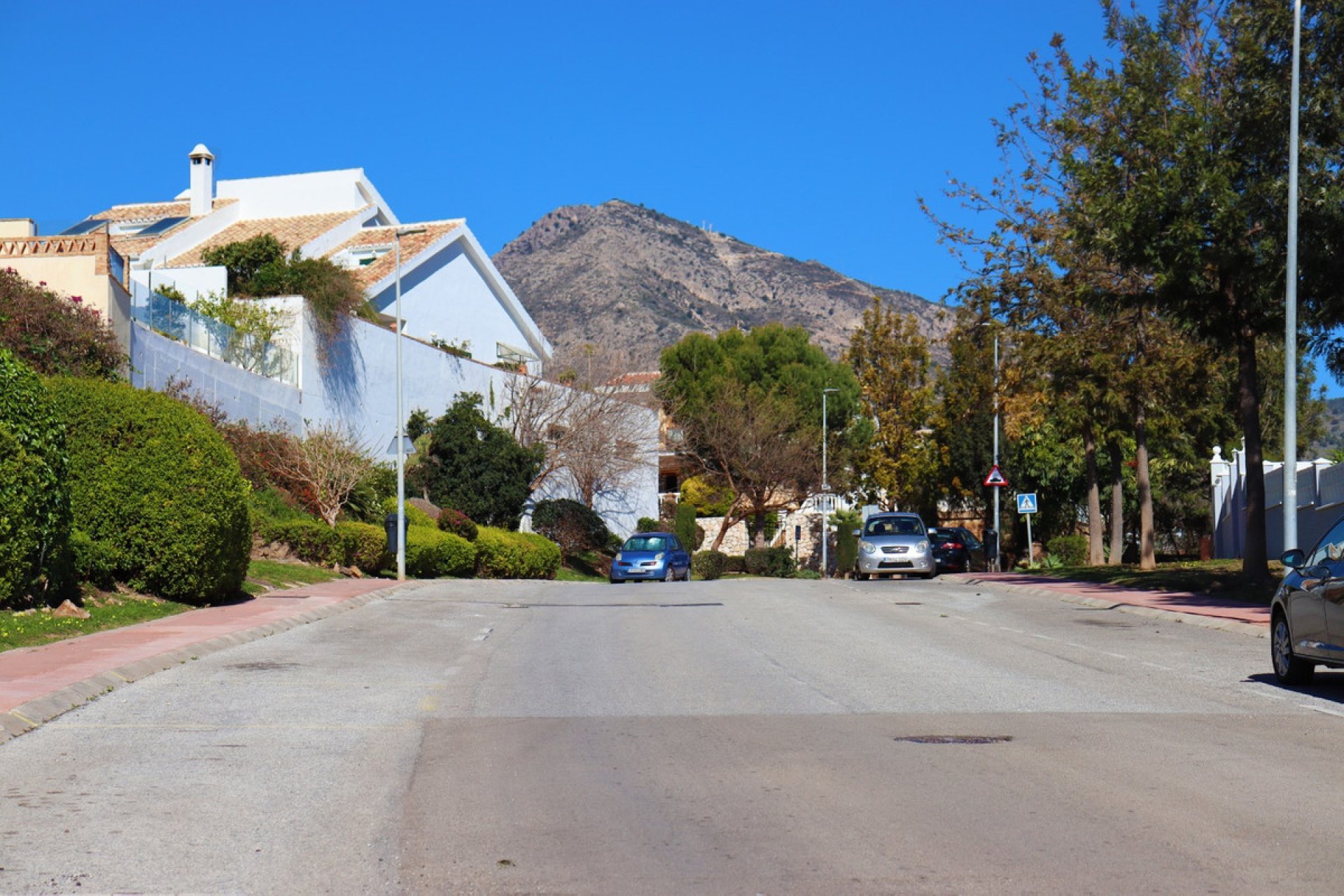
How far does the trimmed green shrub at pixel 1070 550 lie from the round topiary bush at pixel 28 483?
39.5 m

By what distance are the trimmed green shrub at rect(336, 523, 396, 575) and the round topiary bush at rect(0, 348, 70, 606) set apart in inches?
509

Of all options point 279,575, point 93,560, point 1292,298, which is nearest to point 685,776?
point 93,560

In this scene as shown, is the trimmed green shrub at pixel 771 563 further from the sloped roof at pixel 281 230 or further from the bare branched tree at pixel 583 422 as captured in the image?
the sloped roof at pixel 281 230

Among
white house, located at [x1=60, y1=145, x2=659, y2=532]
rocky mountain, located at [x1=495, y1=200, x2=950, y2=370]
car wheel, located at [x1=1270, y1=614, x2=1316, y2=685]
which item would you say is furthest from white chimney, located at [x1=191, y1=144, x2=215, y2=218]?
rocky mountain, located at [x1=495, y1=200, x2=950, y2=370]

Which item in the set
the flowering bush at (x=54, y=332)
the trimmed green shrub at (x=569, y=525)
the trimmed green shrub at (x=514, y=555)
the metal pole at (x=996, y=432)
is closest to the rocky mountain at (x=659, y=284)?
the trimmed green shrub at (x=569, y=525)

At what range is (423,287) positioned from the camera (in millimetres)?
52594

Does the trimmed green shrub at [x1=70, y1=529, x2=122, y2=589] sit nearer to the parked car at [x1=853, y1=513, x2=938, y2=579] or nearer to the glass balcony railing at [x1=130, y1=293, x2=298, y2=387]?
the glass balcony railing at [x1=130, y1=293, x2=298, y2=387]

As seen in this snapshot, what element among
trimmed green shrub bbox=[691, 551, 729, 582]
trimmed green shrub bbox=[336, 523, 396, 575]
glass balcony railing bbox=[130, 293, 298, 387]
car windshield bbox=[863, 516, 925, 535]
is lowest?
trimmed green shrub bbox=[691, 551, 729, 582]

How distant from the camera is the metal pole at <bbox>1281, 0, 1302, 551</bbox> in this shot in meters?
20.2

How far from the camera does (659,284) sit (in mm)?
144875

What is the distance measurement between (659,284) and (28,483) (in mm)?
130994

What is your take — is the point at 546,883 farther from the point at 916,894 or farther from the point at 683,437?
the point at 683,437

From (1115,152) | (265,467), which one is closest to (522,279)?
(265,467)

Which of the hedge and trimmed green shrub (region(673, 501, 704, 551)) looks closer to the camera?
the hedge
